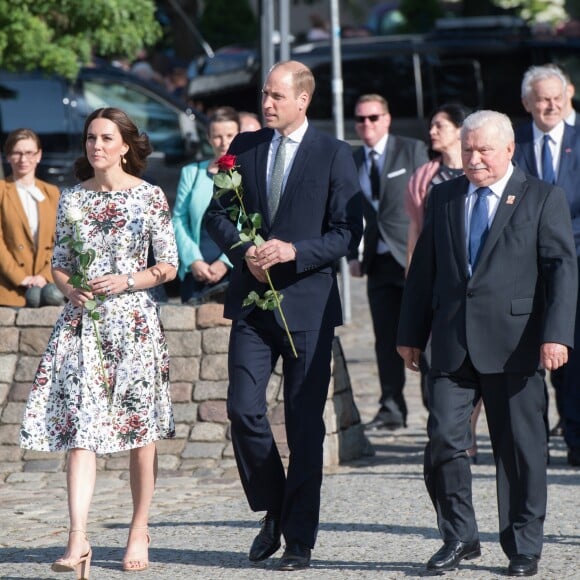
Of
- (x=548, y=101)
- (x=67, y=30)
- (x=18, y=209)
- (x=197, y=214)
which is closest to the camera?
(x=548, y=101)

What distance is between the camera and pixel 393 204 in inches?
396

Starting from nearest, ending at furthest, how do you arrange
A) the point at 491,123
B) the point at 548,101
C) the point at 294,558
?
the point at 491,123, the point at 294,558, the point at 548,101

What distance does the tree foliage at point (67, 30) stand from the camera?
12.2m

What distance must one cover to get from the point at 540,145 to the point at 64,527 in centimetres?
346

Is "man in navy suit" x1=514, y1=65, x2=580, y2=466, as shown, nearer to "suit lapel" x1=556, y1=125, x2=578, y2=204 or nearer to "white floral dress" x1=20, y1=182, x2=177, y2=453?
"suit lapel" x1=556, y1=125, x2=578, y2=204

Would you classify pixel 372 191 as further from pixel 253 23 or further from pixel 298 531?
pixel 253 23

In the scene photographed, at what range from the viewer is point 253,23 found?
95.1 ft

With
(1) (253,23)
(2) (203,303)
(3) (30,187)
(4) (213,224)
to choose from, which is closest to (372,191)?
(2) (203,303)

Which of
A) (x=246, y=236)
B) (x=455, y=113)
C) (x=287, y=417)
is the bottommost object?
(x=287, y=417)

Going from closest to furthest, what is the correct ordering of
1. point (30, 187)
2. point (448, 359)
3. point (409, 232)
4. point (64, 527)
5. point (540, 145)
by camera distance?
1. point (448, 359)
2. point (64, 527)
3. point (540, 145)
4. point (409, 232)
5. point (30, 187)

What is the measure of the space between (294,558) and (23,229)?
13.9 ft

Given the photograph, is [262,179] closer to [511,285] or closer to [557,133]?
[511,285]

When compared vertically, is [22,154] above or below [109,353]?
above

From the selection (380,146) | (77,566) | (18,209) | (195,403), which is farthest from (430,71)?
(77,566)
